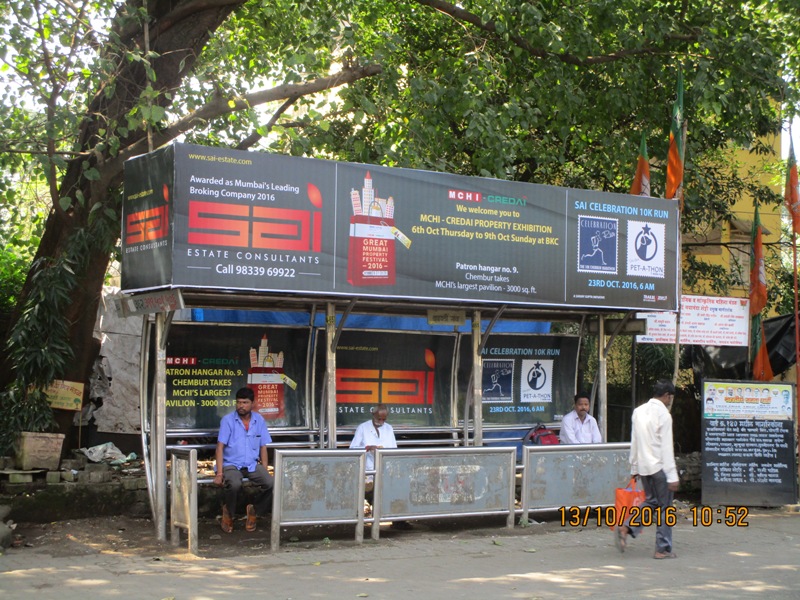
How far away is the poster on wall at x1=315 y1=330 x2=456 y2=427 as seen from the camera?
11367mm

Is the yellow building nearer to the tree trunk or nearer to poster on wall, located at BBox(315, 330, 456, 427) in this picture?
poster on wall, located at BBox(315, 330, 456, 427)

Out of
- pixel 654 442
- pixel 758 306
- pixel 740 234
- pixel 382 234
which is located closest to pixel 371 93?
pixel 382 234

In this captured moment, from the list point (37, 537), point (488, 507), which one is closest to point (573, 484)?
point (488, 507)

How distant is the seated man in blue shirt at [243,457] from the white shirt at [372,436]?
1056 mm

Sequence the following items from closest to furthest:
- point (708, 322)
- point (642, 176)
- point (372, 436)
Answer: point (372, 436)
point (708, 322)
point (642, 176)

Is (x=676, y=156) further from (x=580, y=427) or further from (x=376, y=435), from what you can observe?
(x=376, y=435)

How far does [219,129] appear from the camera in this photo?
1210 cm

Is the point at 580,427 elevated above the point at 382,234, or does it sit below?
below

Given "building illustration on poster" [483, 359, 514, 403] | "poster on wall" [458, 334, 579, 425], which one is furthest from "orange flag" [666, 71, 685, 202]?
"building illustration on poster" [483, 359, 514, 403]

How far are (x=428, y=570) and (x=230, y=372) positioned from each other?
3.59m

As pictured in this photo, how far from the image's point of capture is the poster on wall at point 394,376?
11367mm

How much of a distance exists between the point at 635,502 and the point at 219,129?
23.0ft

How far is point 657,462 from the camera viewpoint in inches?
342

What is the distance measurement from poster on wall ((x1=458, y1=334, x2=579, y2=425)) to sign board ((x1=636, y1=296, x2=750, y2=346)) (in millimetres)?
1198
